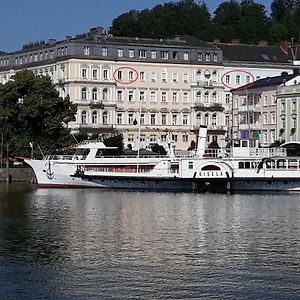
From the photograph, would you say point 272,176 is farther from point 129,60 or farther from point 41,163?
point 129,60

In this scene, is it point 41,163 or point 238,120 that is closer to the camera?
point 41,163

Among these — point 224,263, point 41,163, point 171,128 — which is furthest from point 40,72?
point 224,263

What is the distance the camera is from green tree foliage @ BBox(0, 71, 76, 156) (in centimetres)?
11938

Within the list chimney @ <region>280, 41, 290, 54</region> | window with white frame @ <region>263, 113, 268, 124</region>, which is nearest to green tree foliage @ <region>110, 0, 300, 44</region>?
chimney @ <region>280, 41, 290, 54</region>

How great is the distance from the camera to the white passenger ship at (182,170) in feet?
313

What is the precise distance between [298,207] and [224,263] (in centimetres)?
3082

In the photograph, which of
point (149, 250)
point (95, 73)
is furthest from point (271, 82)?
point (149, 250)

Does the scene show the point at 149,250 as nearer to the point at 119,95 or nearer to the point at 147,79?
the point at 119,95

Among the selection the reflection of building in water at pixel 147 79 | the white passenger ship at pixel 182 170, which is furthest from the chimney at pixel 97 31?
the white passenger ship at pixel 182 170

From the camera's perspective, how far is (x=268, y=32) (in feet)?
632

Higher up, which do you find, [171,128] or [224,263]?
[171,128]

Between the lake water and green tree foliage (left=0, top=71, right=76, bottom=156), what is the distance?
4004 centimetres

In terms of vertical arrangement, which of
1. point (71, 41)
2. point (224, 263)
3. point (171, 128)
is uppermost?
point (71, 41)

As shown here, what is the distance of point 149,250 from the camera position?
4925 centimetres
